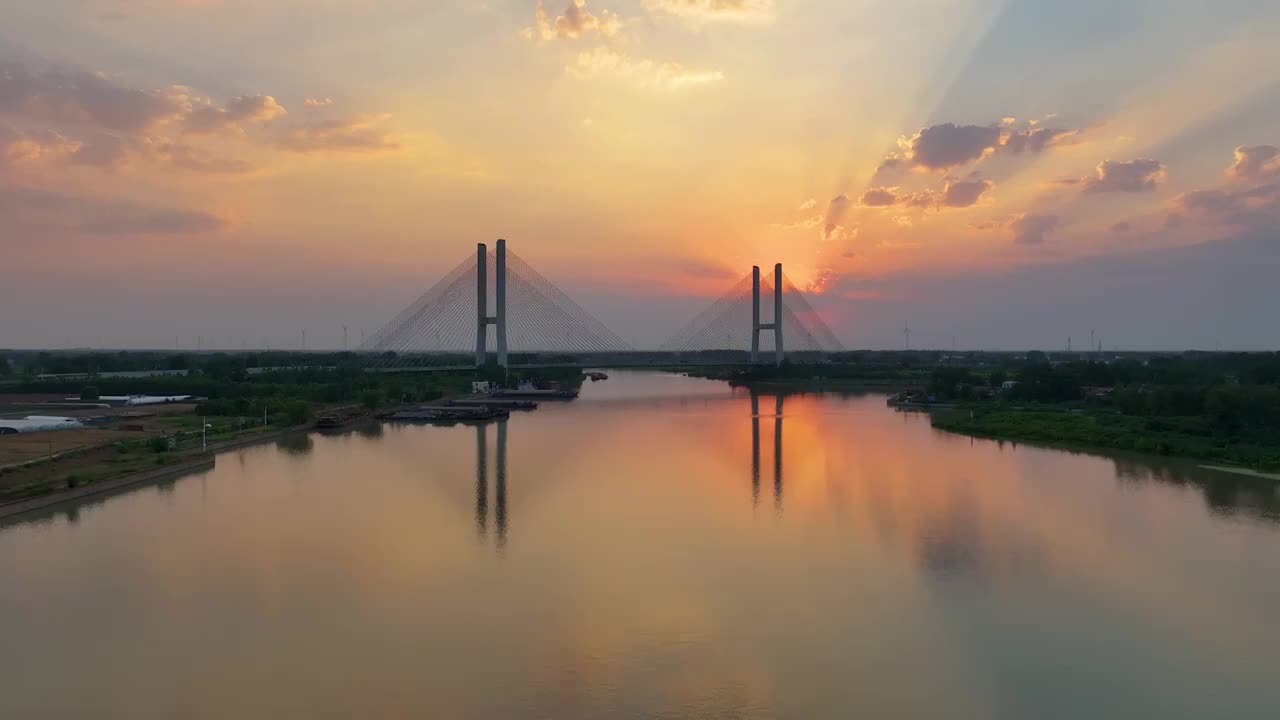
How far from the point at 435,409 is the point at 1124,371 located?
19043 millimetres

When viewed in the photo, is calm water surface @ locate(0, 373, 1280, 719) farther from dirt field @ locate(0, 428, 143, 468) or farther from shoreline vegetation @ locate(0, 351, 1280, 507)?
dirt field @ locate(0, 428, 143, 468)

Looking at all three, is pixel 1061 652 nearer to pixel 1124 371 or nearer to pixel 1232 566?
pixel 1232 566

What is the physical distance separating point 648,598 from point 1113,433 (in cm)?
1073

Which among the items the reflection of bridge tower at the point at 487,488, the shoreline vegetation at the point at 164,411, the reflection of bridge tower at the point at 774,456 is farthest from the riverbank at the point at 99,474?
the reflection of bridge tower at the point at 774,456

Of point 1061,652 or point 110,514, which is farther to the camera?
point 110,514

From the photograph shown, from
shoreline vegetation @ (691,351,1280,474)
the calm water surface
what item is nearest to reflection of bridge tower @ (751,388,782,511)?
the calm water surface

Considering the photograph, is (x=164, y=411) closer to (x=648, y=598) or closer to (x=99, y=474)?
(x=99, y=474)

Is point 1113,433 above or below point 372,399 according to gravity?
below

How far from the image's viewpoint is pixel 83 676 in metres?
4.02

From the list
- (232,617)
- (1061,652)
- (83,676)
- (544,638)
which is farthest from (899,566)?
(83,676)

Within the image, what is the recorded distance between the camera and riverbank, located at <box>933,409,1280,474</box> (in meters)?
10.8

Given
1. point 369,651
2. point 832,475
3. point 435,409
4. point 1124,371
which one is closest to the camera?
point 369,651

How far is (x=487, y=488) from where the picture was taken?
30.4ft

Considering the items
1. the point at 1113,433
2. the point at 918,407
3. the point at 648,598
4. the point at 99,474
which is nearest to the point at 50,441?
the point at 99,474
